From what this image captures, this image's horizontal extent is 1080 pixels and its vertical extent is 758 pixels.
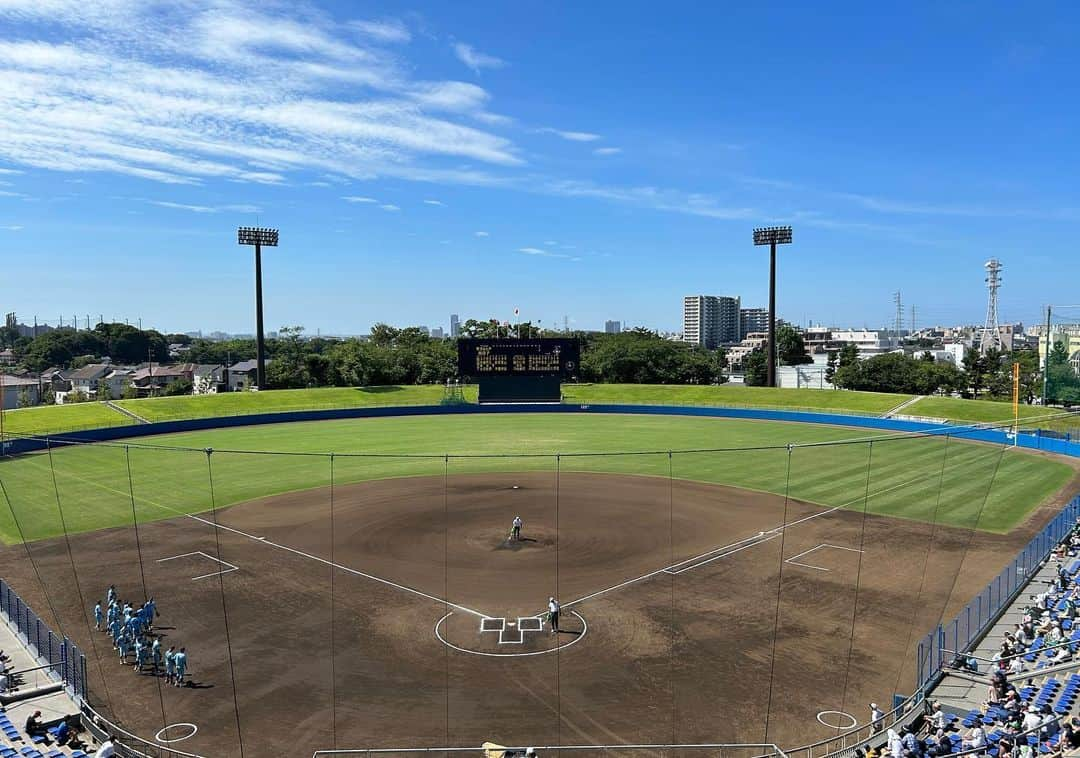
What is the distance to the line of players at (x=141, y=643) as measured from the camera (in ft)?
56.5

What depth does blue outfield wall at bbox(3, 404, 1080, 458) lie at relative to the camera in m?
52.5

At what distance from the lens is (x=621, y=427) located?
217ft

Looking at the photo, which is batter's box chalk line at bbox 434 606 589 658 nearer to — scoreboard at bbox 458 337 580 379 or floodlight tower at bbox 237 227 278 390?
scoreboard at bbox 458 337 580 379

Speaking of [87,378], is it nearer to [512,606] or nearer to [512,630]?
[512,606]

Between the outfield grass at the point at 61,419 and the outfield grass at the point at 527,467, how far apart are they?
7.16m

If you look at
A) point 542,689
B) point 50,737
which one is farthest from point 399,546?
point 50,737

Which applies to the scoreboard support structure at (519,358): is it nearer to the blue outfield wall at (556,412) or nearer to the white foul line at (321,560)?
the blue outfield wall at (556,412)

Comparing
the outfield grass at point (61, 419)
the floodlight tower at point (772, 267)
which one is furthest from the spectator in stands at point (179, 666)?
the floodlight tower at point (772, 267)

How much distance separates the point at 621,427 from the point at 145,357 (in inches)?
6656

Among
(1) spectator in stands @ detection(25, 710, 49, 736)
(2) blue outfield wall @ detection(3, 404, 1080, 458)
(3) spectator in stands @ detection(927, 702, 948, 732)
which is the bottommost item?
(1) spectator in stands @ detection(25, 710, 49, 736)

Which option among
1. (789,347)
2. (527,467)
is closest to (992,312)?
(789,347)

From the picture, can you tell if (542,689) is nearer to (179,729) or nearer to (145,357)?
(179,729)

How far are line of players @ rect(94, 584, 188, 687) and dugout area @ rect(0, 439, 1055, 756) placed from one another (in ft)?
1.55

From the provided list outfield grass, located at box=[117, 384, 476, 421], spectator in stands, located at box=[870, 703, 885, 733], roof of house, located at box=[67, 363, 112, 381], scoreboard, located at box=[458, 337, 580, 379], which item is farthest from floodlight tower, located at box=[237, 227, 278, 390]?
spectator in stands, located at box=[870, 703, 885, 733]
